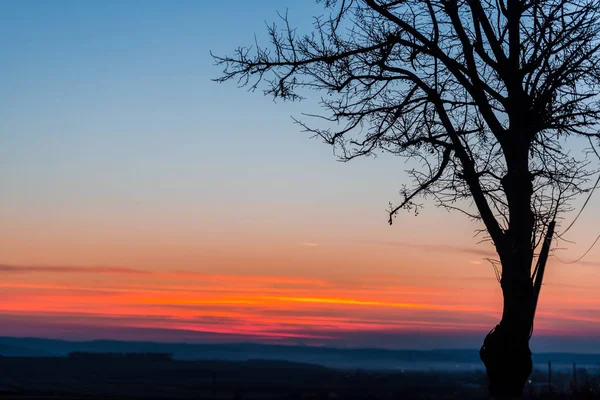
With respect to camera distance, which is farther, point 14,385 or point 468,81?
point 468,81

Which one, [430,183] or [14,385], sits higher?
[430,183]

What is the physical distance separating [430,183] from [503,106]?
1.47 metres

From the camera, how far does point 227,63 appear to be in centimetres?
1113

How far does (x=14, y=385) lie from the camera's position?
293 inches

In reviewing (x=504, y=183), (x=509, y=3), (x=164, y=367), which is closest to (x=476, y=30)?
(x=509, y=3)

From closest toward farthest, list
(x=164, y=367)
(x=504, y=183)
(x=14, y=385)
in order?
(x=14, y=385) < (x=504, y=183) < (x=164, y=367)

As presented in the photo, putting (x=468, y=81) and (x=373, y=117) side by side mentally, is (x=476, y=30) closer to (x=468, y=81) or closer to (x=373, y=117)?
(x=468, y=81)

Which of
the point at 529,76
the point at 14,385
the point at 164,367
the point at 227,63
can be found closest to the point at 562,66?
the point at 529,76

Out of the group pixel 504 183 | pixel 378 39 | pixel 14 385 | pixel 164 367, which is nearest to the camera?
pixel 14 385

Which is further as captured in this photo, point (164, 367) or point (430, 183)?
point (164, 367)

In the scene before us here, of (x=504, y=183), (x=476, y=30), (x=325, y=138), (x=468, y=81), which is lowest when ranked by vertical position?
(x=504, y=183)

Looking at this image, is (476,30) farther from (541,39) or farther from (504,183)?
(504,183)

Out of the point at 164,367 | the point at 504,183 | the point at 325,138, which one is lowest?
the point at 164,367

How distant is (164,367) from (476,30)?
37931 millimetres
